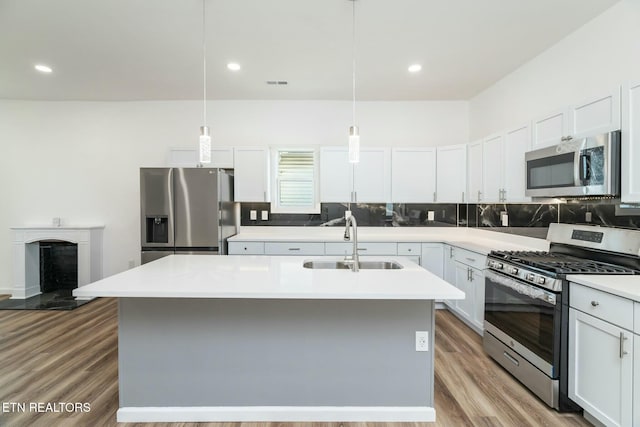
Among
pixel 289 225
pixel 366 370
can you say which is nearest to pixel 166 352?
pixel 366 370

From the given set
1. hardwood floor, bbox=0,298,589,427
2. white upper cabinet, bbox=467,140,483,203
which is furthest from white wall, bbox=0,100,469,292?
hardwood floor, bbox=0,298,589,427

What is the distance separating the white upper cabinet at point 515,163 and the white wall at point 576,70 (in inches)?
16.7

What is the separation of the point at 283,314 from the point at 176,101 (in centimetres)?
383

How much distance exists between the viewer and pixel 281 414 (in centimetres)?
→ 189

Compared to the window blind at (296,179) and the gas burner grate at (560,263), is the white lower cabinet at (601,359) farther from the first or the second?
the window blind at (296,179)

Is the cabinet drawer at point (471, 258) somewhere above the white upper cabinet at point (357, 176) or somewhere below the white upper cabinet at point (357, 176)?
below

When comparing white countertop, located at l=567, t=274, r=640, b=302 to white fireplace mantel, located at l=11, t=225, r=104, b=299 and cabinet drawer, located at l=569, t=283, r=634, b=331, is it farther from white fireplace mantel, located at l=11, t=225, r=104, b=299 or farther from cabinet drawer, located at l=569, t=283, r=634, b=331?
white fireplace mantel, located at l=11, t=225, r=104, b=299

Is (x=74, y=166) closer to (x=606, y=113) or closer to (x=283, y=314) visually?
(x=283, y=314)

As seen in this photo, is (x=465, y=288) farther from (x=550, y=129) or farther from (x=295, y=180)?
(x=295, y=180)

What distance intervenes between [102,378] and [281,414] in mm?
1505

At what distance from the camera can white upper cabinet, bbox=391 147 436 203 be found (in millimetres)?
4074

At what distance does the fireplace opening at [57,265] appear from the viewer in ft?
14.7

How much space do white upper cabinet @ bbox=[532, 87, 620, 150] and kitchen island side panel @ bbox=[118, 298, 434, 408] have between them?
6.09ft

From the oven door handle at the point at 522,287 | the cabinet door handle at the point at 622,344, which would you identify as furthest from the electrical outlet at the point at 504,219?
the cabinet door handle at the point at 622,344
